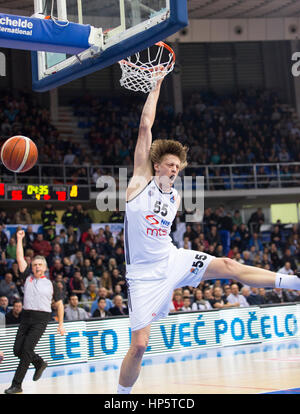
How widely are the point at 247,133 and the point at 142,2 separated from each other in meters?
20.6

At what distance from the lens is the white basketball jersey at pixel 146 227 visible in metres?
6.03

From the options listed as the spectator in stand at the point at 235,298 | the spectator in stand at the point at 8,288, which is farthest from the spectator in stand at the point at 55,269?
the spectator in stand at the point at 235,298

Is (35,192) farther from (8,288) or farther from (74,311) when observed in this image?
(74,311)

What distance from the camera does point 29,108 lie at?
25312 millimetres

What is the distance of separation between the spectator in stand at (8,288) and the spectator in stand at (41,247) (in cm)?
198

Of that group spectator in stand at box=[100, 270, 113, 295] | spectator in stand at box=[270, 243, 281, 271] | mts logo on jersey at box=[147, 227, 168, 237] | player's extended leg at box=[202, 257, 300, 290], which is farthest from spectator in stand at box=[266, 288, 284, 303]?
mts logo on jersey at box=[147, 227, 168, 237]

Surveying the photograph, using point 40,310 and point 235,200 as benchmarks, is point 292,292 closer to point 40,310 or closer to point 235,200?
point 235,200

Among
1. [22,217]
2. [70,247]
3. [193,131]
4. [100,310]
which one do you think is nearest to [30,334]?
[100,310]

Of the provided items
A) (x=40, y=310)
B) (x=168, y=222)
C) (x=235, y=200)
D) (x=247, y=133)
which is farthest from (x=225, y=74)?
(x=168, y=222)

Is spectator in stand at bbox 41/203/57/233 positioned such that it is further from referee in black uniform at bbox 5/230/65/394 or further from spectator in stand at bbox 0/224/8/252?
referee in black uniform at bbox 5/230/65/394

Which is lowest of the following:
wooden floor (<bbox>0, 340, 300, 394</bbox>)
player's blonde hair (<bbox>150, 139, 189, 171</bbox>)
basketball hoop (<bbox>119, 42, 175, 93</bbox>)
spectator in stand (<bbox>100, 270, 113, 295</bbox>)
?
wooden floor (<bbox>0, 340, 300, 394</bbox>)

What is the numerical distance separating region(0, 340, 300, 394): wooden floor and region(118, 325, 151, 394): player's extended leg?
1.92 meters

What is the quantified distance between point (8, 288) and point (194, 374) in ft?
22.7

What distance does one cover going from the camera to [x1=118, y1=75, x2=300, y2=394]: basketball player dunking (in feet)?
19.6
